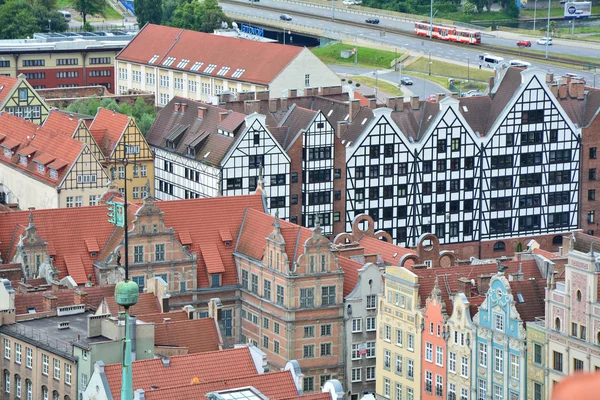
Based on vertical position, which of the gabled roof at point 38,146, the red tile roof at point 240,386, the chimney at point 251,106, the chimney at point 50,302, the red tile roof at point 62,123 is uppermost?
the chimney at point 251,106

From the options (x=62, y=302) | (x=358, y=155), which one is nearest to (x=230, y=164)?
(x=358, y=155)

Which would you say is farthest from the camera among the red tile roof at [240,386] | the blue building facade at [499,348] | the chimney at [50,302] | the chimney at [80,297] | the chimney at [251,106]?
the chimney at [251,106]

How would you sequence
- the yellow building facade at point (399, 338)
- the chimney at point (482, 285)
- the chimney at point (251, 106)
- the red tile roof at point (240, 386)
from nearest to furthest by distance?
the red tile roof at point (240, 386) → the yellow building facade at point (399, 338) → the chimney at point (482, 285) → the chimney at point (251, 106)

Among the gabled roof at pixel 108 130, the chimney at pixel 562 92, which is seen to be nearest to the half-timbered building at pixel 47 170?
the gabled roof at pixel 108 130

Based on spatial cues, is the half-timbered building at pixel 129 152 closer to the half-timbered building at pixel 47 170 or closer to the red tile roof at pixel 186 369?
the half-timbered building at pixel 47 170

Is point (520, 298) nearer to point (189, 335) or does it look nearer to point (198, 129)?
point (189, 335)

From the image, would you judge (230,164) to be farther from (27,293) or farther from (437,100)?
(27,293)

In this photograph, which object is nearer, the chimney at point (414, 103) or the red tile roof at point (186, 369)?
the red tile roof at point (186, 369)

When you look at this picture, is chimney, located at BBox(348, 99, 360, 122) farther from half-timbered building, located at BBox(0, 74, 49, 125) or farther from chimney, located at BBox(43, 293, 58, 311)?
chimney, located at BBox(43, 293, 58, 311)
